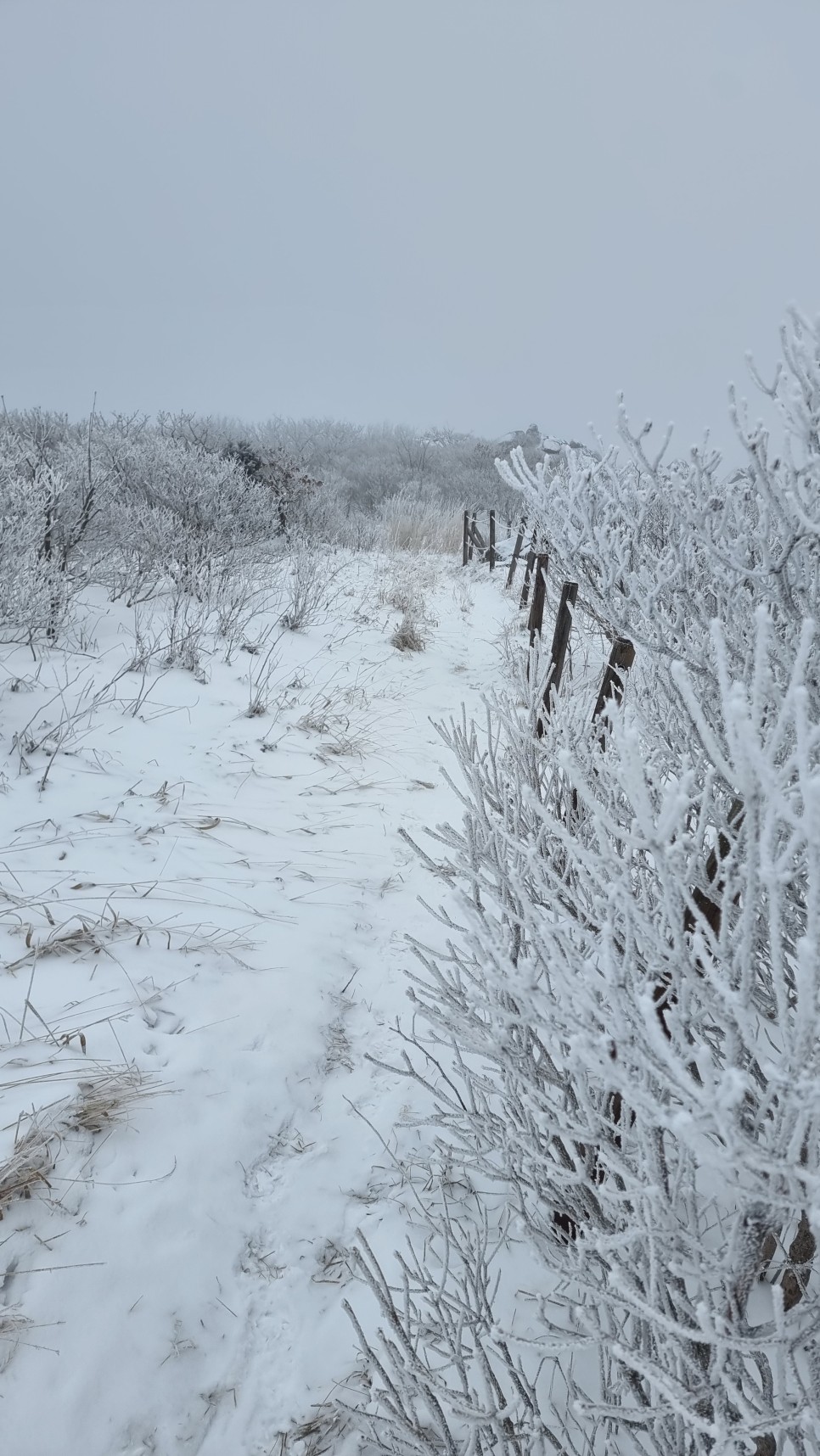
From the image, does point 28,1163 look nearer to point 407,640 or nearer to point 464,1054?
point 464,1054

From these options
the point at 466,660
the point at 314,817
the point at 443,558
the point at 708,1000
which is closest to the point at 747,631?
the point at 708,1000

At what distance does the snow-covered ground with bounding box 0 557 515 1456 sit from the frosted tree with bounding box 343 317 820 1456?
27 cm

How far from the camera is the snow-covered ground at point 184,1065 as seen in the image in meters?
1.42

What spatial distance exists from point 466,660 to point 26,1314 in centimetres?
666

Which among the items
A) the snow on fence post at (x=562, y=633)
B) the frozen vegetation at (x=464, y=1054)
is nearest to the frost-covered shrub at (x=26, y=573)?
the frozen vegetation at (x=464, y=1054)

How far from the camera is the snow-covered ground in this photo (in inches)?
55.9

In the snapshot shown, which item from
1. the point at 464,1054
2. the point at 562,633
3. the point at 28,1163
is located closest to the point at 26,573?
the point at 562,633

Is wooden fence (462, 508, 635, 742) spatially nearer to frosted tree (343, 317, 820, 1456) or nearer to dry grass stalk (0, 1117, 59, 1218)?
frosted tree (343, 317, 820, 1456)

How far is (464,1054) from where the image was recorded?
2371mm

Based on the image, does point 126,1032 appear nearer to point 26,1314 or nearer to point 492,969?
point 26,1314

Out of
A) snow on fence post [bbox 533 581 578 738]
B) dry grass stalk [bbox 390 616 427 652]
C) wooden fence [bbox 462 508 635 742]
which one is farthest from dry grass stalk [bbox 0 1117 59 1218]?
dry grass stalk [bbox 390 616 427 652]

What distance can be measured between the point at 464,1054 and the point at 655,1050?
6.37 ft

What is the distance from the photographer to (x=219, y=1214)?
68.1 inches

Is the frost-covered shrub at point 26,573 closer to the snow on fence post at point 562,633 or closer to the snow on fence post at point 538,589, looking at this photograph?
the snow on fence post at point 562,633
